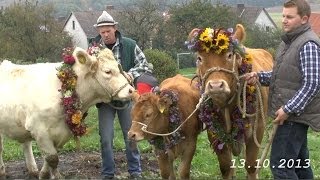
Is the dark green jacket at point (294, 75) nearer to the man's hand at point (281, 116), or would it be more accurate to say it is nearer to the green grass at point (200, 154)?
the man's hand at point (281, 116)

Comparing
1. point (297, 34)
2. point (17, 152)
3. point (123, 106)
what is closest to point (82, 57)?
point (123, 106)

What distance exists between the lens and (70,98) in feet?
22.9

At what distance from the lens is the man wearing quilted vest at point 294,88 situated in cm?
500

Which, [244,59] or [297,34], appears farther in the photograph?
[244,59]

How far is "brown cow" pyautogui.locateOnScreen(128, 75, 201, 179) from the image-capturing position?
6480 millimetres

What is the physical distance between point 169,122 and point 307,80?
2191 millimetres

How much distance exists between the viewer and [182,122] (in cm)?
674

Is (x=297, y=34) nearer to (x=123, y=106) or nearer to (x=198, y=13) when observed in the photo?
(x=123, y=106)

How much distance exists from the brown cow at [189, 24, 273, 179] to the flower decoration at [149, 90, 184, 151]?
0.37 metres

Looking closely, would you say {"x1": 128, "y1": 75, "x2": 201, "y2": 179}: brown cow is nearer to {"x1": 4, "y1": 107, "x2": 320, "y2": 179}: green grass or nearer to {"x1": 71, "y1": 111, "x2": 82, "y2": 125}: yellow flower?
{"x1": 71, "y1": 111, "x2": 82, "y2": 125}: yellow flower

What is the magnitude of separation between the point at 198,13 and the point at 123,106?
166 feet

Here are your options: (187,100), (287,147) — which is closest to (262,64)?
(187,100)

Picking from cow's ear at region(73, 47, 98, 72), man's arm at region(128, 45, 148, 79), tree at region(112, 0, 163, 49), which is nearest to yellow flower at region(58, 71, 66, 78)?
cow's ear at region(73, 47, 98, 72)

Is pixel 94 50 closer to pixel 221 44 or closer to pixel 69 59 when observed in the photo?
pixel 69 59
